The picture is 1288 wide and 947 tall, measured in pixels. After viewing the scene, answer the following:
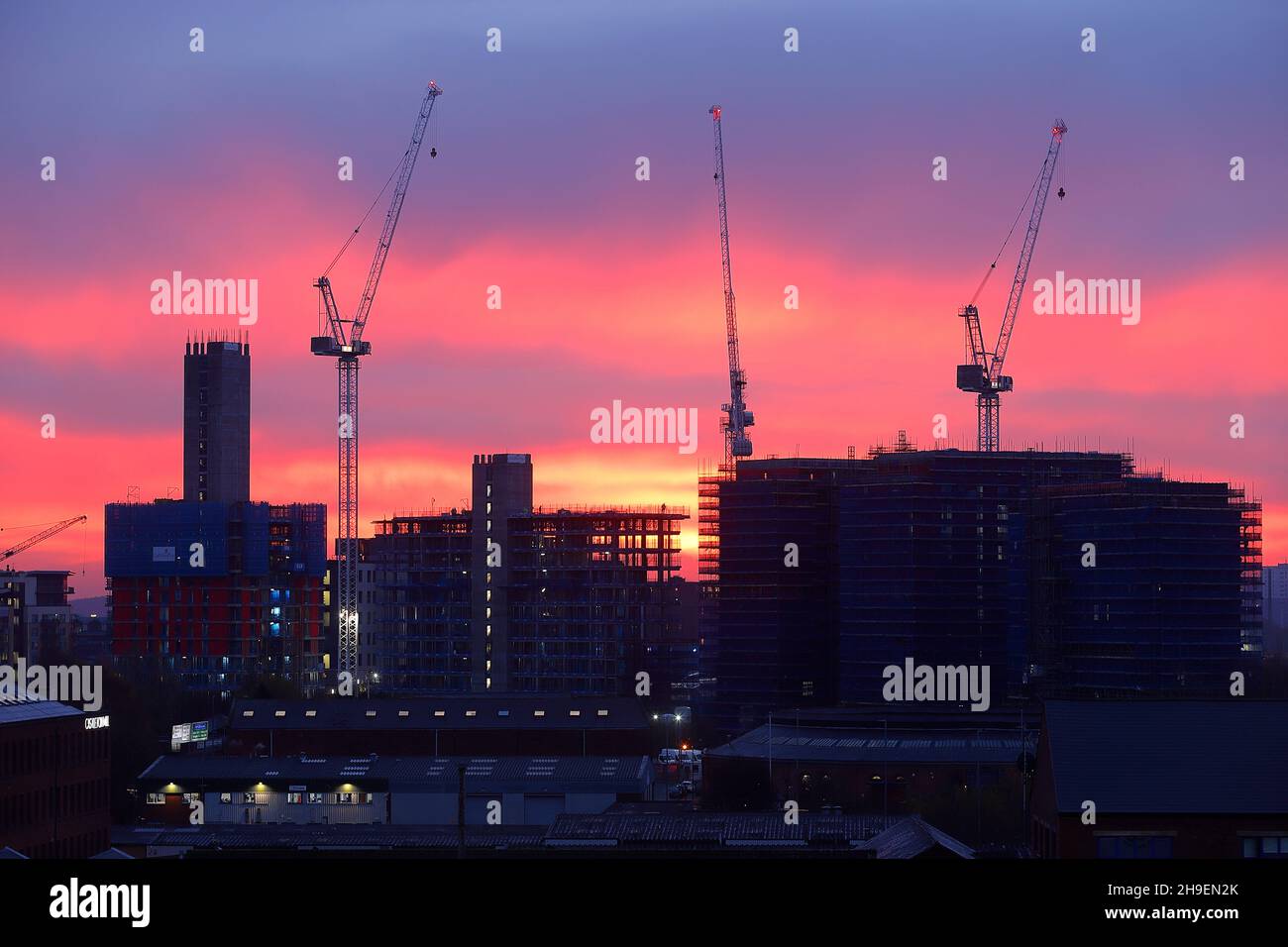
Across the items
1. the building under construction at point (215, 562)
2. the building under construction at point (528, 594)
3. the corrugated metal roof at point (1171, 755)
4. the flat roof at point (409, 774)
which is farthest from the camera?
the building under construction at point (215, 562)

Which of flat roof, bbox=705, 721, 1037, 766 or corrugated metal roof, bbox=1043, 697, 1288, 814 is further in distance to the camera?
flat roof, bbox=705, 721, 1037, 766

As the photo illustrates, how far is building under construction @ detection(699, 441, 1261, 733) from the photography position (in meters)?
109

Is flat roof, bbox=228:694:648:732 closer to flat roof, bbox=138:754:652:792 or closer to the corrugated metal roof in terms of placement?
flat roof, bbox=138:754:652:792

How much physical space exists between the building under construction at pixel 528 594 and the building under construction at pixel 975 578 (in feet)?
66.3

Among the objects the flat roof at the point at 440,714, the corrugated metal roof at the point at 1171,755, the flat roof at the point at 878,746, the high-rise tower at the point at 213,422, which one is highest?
the high-rise tower at the point at 213,422

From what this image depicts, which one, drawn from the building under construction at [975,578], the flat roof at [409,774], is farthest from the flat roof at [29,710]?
the building under construction at [975,578]

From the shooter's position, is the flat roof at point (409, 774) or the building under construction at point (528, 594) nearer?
the flat roof at point (409, 774)

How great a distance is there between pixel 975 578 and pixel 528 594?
50558 millimetres

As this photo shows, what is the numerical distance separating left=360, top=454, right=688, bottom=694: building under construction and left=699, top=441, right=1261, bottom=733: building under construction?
20.2 meters

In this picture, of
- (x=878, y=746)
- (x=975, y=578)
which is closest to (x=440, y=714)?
(x=878, y=746)

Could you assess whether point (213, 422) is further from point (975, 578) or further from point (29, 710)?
point (29, 710)

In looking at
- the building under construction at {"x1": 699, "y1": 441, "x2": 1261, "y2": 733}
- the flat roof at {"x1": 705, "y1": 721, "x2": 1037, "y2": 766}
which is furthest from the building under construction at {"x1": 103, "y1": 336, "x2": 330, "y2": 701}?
the flat roof at {"x1": 705, "y1": 721, "x2": 1037, "y2": 766}

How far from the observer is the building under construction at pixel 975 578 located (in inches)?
4304

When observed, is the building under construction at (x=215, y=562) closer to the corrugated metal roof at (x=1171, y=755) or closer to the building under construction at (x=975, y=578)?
the building under construction at (x=975, y=578)
